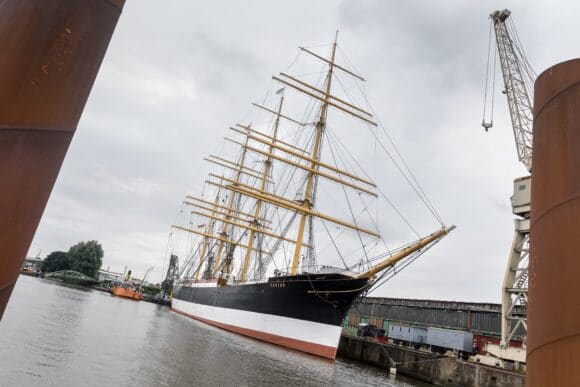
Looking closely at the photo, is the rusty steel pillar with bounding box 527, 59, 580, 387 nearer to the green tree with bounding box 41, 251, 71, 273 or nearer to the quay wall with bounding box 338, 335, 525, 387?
the quay wall with bounding box 338, 335, 525, 387

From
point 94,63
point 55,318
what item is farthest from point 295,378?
point 94,63

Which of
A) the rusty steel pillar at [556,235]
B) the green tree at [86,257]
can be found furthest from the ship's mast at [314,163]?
the green tree at [86,257]

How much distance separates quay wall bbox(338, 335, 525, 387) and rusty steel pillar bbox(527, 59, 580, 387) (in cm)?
2311

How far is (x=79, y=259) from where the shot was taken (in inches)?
4476

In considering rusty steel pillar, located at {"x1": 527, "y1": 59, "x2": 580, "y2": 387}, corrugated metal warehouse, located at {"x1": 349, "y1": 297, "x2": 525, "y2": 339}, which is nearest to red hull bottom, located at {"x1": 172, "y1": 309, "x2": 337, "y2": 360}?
corrugated metal warehouse, located at {"x1": 349, "y1": 297, "x2": 525, "y2": 339}

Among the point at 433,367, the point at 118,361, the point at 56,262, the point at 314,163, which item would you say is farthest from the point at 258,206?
the point at 56,262

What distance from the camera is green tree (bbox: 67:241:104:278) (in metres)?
113

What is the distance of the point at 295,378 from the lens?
17.3 metres

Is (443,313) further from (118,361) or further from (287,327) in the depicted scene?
(118,361)

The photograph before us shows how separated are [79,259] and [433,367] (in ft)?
351

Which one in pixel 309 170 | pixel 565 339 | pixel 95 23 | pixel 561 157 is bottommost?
pixel 565 339

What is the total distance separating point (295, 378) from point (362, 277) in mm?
13847

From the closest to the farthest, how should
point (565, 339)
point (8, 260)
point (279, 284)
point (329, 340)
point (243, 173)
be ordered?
1. point (8, 260)
2. point (565, 339)
3. point (329, 340)
4. point (279, 284)
5. point (243, 173)

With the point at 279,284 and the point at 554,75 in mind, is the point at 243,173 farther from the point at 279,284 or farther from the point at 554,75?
the point at 554,75
